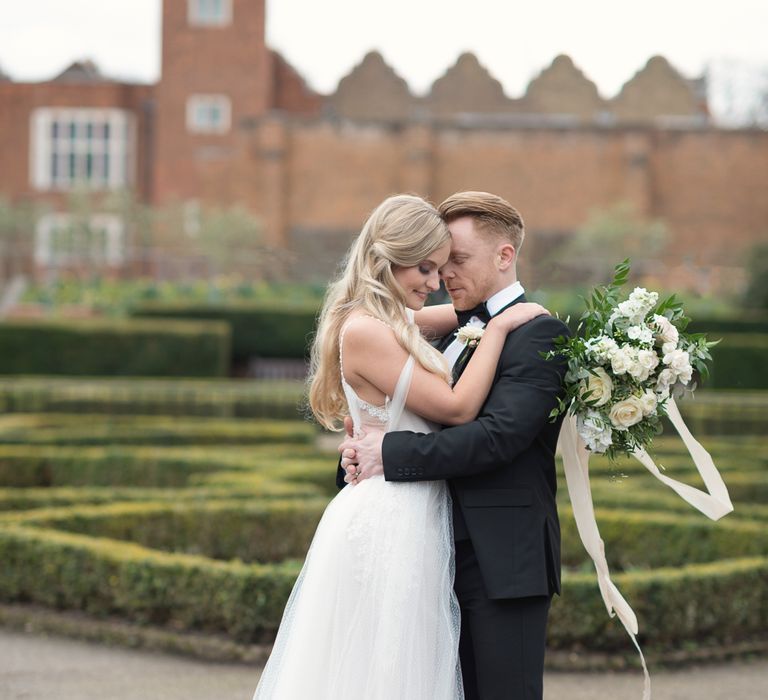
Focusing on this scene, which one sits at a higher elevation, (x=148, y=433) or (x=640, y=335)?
(x=640, y=335)

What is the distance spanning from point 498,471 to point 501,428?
0.46 feet

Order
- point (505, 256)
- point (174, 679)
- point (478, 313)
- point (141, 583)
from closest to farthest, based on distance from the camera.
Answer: point (505, 256) < point (478, 313) < point (174, 679) < point (141, 583)

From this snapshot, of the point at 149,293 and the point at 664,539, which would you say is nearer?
the point at 664,539

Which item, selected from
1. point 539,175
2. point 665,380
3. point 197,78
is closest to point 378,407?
point 665,380

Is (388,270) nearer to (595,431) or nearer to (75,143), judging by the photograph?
(595,431)

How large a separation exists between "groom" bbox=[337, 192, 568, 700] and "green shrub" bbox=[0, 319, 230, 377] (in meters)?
13.9

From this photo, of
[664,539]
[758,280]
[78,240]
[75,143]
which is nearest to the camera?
[664,539]

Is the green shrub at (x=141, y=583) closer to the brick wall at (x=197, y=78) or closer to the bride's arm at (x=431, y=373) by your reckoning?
the bride's arm at (x=431, y=373)

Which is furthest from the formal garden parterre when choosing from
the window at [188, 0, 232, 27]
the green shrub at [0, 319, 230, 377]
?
the window at [188, 0, 232, 27]

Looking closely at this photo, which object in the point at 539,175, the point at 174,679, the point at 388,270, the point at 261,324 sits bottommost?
the point at 174,679

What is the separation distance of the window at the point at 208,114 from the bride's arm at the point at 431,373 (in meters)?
30.7

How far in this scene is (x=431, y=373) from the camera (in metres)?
2.80

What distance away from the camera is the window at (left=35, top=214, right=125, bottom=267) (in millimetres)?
29500

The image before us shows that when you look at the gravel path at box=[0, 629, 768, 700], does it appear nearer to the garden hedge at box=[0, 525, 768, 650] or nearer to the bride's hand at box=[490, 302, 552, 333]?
the garden hedge at box=[0, 525, 768, 650]
